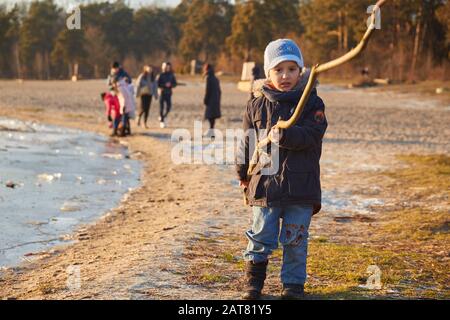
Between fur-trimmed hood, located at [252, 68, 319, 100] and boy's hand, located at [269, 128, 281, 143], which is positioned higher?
fur-trimmed hood, located at [252, 68, 319, 100]

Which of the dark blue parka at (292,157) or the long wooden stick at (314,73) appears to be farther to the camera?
the dark blue parka at (292,157)

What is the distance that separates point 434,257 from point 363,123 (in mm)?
16960


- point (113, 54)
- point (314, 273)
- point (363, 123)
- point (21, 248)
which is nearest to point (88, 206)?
point (21, 248)

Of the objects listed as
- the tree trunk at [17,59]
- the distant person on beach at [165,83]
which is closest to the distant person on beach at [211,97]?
the distant person on beach at [165,83]

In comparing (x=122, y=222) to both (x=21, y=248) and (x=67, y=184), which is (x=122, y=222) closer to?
(x=21, y=248)

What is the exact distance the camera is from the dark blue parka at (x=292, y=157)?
4902 mm

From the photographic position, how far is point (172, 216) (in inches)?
342

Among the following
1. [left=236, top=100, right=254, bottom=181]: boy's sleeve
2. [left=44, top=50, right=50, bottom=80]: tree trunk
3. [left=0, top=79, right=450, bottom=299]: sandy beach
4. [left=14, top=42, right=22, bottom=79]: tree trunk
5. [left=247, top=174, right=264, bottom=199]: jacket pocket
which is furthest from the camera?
[left=14, top=42, right=22, bottom=79]: tree trunk

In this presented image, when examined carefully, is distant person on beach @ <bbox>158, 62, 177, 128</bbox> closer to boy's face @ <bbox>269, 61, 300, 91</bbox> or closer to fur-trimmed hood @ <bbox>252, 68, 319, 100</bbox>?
fur-trimmed hood @ <bbox>252, 68, 319, 100</bbox>

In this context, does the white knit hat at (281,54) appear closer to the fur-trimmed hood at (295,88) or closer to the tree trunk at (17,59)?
the fur-trimmed hood at (295,88)

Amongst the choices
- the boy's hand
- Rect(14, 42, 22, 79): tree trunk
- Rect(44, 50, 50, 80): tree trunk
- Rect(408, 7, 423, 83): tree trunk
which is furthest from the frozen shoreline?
Rect(14, 42, 22, 79): tree trunk

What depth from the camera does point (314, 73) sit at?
4023 millimetres

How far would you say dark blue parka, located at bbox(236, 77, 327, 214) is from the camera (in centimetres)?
490

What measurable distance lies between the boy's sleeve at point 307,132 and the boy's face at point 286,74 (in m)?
0.20
